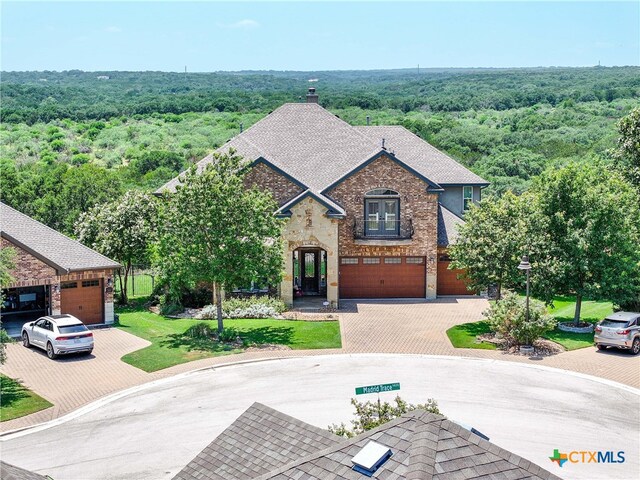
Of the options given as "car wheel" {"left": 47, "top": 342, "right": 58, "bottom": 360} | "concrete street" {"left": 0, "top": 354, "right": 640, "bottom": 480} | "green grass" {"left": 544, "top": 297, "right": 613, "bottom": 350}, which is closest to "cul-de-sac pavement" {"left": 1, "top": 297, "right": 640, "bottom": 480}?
"concrete street" {"left": 0, "top": 354, "right": 640, "bottom": 480}

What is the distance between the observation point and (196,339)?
3198 cm

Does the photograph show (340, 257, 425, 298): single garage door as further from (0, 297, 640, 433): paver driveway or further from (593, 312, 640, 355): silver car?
(593, 312, 640, 355): silver car

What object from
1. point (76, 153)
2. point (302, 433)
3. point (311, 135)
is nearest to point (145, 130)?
point (76, 153)

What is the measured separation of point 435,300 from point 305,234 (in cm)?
777

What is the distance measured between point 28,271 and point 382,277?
17.3m

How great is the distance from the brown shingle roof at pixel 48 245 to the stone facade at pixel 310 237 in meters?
8.18

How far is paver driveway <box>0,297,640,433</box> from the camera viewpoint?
25.7 metres

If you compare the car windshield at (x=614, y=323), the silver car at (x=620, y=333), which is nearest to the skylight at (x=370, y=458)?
the silver car at (x=620, y=333)

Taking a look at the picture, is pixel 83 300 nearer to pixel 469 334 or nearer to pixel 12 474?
pixel 469 334

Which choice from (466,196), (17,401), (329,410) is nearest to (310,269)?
(466,196)

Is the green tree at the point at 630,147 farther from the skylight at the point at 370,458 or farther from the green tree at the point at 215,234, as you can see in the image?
the skylight at the point at 370,458

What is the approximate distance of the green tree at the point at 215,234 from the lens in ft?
104

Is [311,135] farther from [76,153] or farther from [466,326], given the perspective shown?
[76,153]

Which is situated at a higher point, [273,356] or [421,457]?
[421,457]
